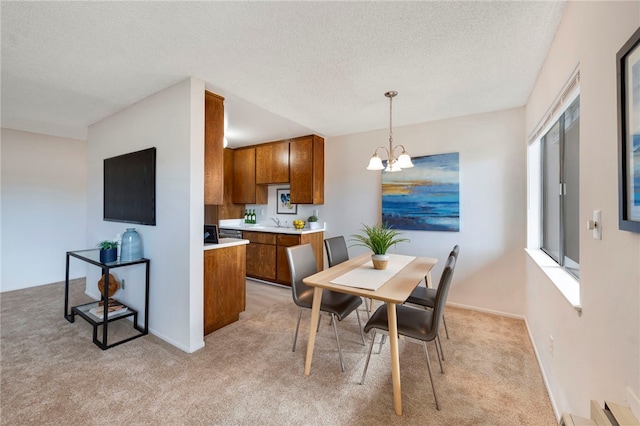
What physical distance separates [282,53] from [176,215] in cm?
162

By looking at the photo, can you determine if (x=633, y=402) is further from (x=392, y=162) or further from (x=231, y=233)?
(x=231, y=233)

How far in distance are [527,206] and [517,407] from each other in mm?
1996

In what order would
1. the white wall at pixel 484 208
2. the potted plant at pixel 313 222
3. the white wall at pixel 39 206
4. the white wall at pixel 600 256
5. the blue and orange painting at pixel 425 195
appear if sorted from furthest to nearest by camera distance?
1. the potted plant at pixel 313 222
2. the white wall at pixel 39 206
3. the blue and orange painting at pixel 425 195
4. the white wall at pixel 484 208
5. the white wall at pixel 600 256

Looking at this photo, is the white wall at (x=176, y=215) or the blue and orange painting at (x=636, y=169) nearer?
the blue and orange painting at (x=636, y=169)

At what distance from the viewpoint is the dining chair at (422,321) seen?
1.64 m

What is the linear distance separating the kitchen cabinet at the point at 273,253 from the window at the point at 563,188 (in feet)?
9.36

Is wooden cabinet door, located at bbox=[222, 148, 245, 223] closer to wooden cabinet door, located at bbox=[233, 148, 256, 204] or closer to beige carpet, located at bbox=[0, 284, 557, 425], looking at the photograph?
wooden cabinet door, located at bbox=[233, 148, 256, 204]

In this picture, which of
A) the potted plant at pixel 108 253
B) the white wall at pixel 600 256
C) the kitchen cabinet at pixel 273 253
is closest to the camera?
the white wall at pixel 600 256

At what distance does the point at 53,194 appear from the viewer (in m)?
4.23

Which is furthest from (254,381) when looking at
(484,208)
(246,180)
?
(246,180)

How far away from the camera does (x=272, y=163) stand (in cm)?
462

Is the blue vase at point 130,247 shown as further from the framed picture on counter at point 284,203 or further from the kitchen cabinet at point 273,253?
the framed picture on counter at point 284,203

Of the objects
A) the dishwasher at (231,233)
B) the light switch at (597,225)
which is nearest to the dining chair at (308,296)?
the light switch at (597,225)

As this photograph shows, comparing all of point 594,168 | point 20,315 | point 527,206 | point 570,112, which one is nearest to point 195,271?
point 20,315
